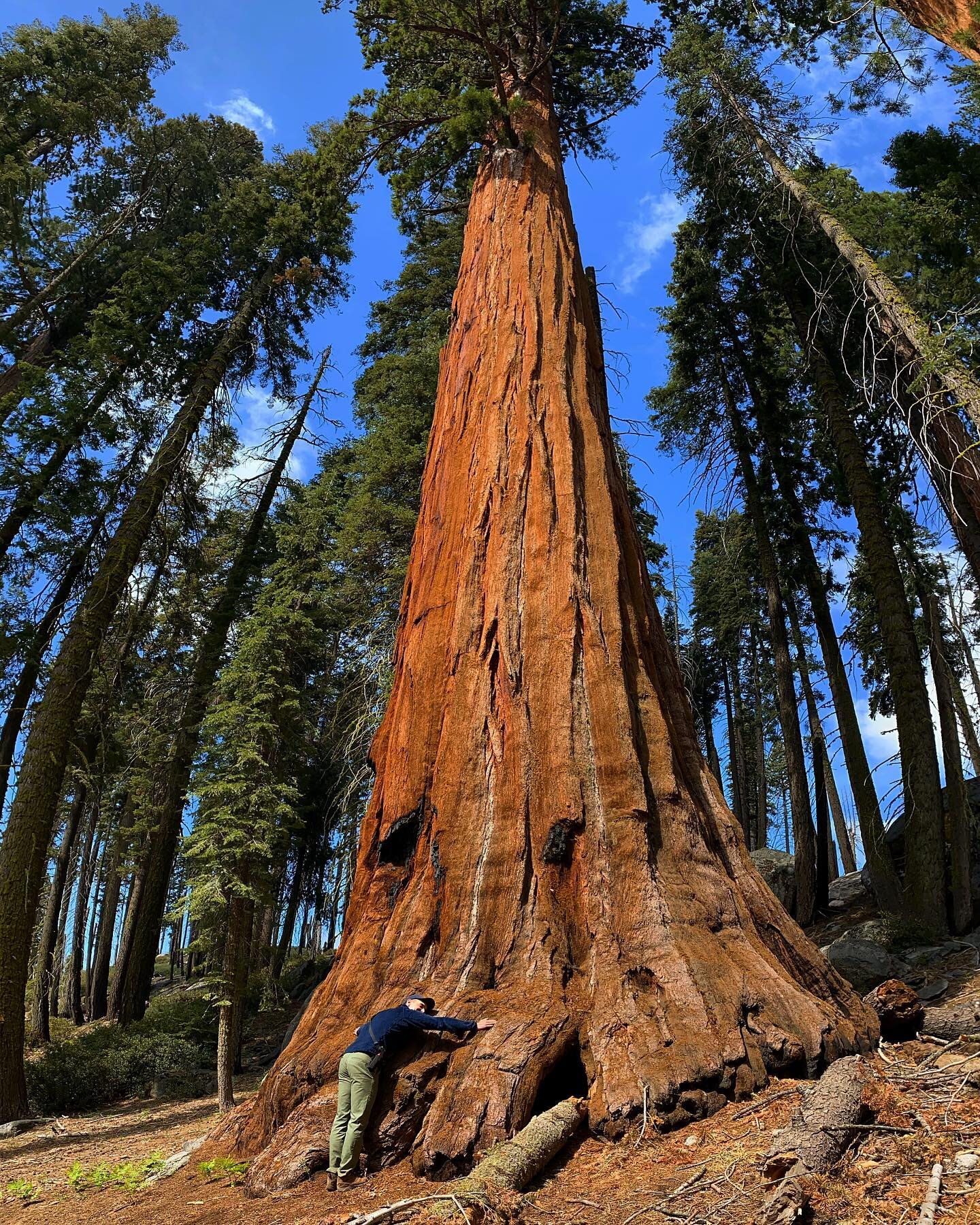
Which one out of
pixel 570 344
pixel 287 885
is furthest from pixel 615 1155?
pixel 287 885

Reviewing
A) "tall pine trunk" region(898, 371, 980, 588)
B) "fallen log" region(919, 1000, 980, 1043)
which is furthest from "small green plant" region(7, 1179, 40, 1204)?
"tall pine trunk" region(898, 371, 980, 588)

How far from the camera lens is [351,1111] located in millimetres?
3998

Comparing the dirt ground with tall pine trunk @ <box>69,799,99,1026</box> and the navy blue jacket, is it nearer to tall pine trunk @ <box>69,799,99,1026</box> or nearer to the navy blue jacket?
the navy blue jacket

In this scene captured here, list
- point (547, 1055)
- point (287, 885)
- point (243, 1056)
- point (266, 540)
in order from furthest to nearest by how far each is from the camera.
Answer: point (287, 885), point (266, 540), point (243, 1056), point (547, 1055)

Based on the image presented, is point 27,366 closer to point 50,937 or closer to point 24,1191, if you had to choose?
point 24,1191

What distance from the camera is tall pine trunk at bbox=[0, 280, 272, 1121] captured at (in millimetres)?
8883

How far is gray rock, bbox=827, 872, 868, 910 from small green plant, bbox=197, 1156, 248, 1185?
496 inches

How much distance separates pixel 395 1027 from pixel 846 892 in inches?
562

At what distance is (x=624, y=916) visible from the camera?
4.49 meters

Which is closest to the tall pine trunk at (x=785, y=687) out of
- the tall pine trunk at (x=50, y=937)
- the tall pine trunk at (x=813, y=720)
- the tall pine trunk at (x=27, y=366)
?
the tall pine trunk at (x=813, y=720)

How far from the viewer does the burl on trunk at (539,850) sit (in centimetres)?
396

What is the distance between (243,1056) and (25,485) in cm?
1073

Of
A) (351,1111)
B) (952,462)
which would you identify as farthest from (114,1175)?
(952,462)

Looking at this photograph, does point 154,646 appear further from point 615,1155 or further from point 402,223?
point 615,1155
